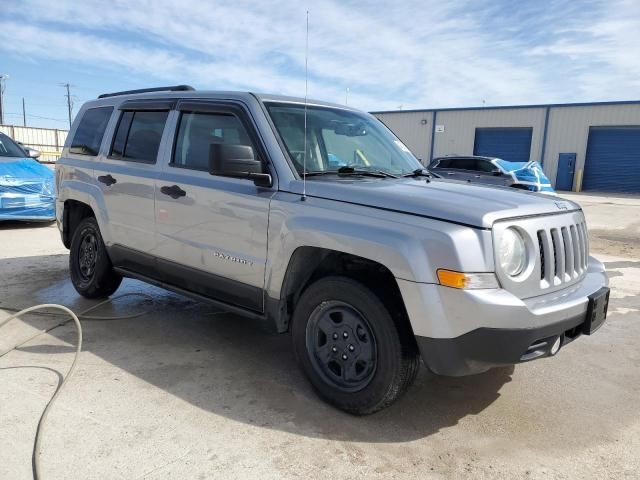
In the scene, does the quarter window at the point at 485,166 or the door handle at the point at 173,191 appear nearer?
the door handle at the point at 173,191

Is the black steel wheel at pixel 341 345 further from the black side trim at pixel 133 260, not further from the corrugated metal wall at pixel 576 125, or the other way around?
the corrugated metal wall at pixel 576 125

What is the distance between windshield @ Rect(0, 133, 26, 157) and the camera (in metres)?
9.60

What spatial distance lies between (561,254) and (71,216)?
4685mm

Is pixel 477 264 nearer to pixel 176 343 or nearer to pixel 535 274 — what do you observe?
pixel 535 274

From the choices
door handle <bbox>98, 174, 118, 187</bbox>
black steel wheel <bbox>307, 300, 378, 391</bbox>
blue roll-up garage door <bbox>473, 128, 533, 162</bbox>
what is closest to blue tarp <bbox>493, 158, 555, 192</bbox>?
door handle <bbox>98, 174, 118, 187</bbox>

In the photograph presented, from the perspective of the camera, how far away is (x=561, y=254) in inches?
115

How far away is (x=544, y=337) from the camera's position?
2666 millimetres

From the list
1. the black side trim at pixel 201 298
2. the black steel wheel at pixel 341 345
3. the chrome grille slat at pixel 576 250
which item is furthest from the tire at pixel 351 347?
the chrome grille slat at pixel 576 250

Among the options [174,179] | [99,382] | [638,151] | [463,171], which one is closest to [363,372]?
[99,382]

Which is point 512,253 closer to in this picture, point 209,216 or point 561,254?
point 561,254

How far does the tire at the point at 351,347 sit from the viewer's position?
282 centimetres

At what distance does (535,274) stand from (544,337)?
33 centimetres

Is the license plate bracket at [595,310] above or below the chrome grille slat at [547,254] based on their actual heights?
below

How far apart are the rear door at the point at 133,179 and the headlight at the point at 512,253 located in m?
2.76
